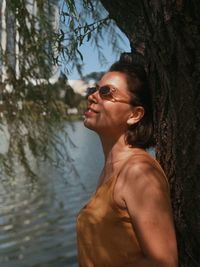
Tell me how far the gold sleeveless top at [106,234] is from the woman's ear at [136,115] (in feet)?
0.57

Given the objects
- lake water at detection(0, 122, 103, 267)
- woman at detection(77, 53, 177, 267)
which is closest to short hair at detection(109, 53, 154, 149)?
woman at detection(77, 53, 177, 267)

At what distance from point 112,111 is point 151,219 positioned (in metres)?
0.35

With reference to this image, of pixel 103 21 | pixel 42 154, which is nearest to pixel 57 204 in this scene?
pixel 42 154

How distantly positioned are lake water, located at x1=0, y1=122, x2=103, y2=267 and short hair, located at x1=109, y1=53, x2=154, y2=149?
2.05 meters

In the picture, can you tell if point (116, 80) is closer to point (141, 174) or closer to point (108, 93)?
point (108, 93)

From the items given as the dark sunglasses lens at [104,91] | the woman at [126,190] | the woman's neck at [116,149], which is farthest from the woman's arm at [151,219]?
the dark sunglasses lens at [104,91]

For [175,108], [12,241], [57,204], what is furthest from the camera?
[57,204]

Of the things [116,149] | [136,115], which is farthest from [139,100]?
[116,149]

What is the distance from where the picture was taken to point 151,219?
1.18 meters

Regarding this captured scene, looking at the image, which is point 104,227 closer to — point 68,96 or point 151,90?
point 151,90

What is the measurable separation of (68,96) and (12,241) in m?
2.29

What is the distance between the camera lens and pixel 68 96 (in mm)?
3566

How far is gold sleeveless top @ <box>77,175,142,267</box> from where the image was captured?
1.25 metres

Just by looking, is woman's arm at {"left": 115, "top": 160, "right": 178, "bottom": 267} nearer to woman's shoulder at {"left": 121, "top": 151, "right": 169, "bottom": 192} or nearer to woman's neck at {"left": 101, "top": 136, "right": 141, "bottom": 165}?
woman's shoulder at {"left": 121, "top": 151, "right": 169, "bottom": 192}
